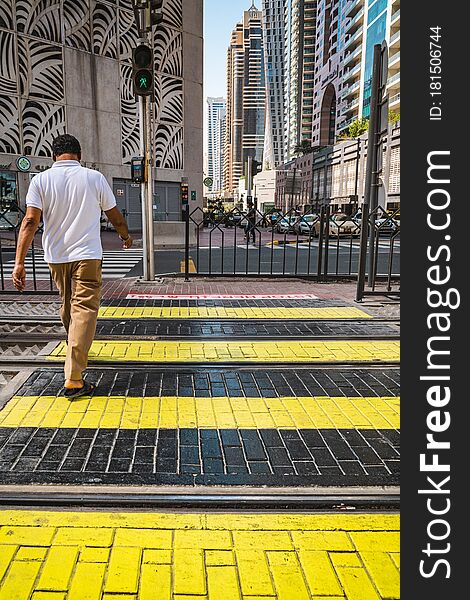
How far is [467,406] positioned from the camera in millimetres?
1381

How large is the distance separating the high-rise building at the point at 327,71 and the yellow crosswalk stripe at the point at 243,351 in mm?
91717

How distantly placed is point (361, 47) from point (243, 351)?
79.4m

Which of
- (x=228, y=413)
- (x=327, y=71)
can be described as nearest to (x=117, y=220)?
(x=228, y=413)

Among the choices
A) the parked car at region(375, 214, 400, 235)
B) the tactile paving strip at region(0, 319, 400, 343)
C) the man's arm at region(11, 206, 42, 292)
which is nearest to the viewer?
the man's arm at region(11, 206, 42, 292)

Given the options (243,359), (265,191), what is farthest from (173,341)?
(265,191)

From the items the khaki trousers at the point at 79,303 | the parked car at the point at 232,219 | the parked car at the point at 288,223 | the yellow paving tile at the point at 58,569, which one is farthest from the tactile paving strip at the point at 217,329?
the parked car at the point at 232,219

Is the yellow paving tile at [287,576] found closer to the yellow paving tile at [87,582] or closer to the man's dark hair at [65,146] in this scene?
the yellow paving tile at [87,582]

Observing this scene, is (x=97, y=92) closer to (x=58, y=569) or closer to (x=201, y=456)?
(x=201, y=456)

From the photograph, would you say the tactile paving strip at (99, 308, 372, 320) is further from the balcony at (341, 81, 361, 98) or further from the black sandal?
the balcony at (341, 81, 361, 98)

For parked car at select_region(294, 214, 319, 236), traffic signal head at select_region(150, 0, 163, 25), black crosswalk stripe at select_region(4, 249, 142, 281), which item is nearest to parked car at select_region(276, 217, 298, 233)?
parked car at select_region(294, 214, 319, 236)

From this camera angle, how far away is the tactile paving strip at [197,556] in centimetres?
227

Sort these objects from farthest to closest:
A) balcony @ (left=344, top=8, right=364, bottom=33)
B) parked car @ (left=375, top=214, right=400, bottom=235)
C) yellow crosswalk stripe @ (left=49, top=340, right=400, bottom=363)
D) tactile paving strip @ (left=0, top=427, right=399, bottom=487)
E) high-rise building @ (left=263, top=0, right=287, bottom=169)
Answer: high-rise building @ (left=263, top=0, right=287, bottom=169)
balcony @ (left=344, top=8, right=364, bottom=33)
parked car @ (left=375, top=214, right=400, bottom=235)
yellow crosswalk stripe @ (left=49, top=340, right=400, bottom=363)
tactile paving strip @ (left=0, top=427, right=399, bottom=487)

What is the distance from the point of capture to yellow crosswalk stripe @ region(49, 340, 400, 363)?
557 cm

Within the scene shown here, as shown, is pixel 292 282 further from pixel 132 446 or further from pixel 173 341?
pixel 132 446
